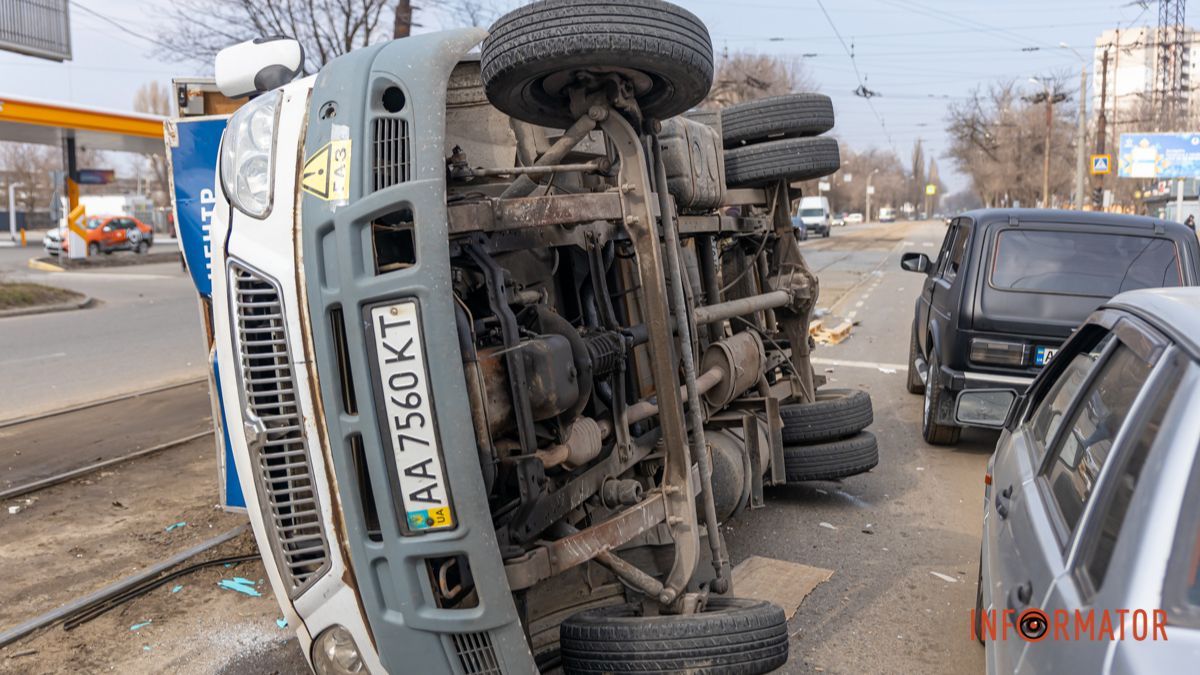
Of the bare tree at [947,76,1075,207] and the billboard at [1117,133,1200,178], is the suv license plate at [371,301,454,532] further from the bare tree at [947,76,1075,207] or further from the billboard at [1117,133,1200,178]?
the bare tree at [947,76,1075,207]

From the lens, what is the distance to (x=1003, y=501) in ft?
10.1

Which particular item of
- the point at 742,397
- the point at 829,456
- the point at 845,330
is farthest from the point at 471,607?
the point at 845,330

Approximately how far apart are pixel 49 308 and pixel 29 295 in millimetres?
1039

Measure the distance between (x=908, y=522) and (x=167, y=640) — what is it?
13.2ft

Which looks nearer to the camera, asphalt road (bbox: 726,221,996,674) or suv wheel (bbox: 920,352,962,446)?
asphalt road (bbox: 726,221,996,674)

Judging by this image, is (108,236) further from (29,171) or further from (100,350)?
(29,171)

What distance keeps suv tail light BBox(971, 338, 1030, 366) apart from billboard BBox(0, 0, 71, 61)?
45.5 feet

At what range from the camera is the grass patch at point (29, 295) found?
686 inches

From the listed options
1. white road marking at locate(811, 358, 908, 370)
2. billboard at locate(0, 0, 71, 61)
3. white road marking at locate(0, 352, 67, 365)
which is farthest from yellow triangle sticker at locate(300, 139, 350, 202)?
billboard at locate(0, 0, 71, 61)

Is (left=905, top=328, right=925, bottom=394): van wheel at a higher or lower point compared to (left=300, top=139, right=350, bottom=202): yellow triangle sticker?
lower

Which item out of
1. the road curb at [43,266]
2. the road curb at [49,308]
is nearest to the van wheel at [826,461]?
the road curb at [49,308]

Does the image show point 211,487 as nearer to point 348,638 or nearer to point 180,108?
point 180,108

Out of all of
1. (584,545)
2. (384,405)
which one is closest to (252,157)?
(384,405)

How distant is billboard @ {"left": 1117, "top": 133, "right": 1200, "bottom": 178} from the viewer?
4028 centimetres
